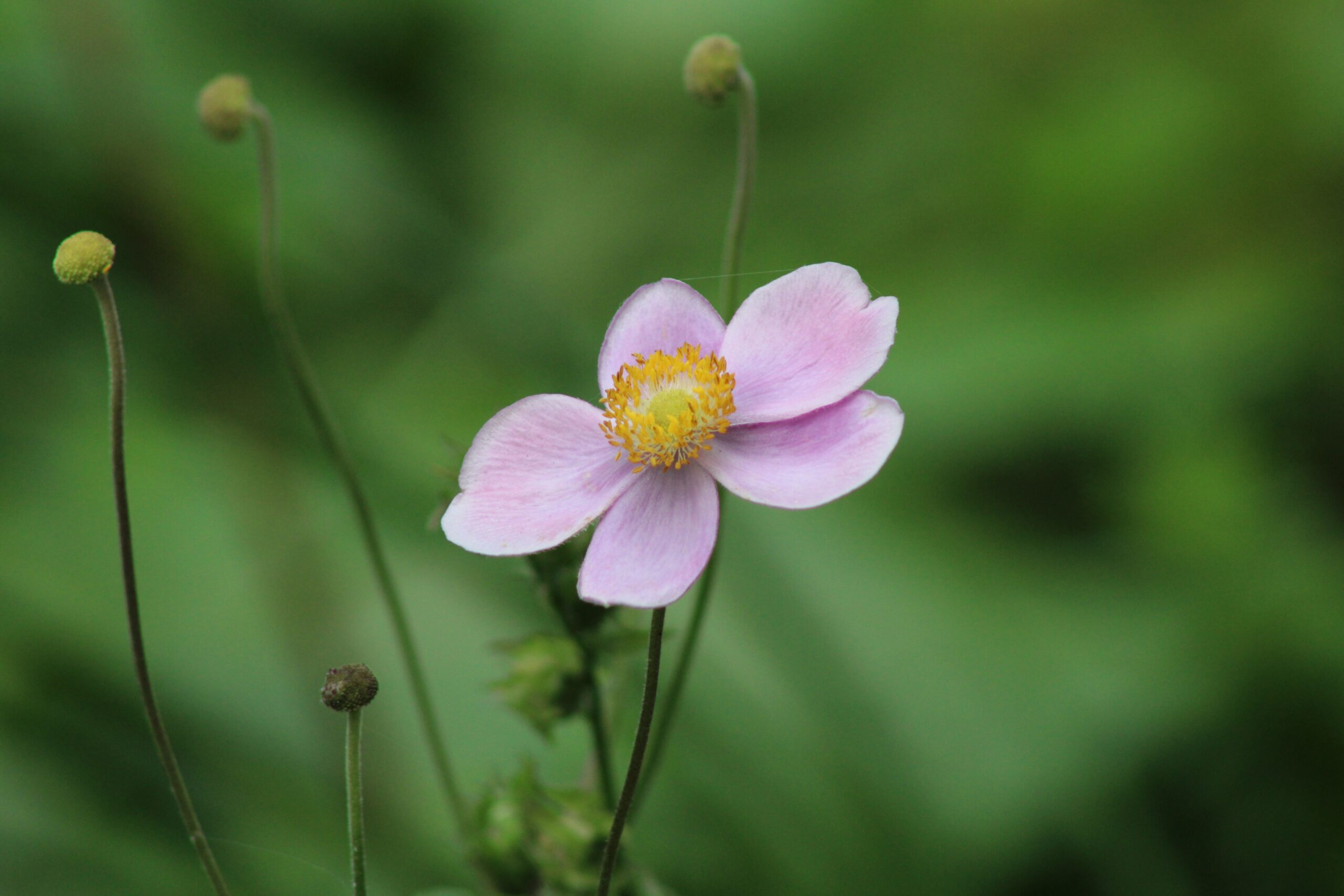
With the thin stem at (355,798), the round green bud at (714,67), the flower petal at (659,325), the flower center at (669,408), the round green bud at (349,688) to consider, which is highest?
the round green bud at (714,67)

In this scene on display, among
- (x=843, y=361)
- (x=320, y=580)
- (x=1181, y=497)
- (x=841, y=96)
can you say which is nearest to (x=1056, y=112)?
(x=841, y=96)

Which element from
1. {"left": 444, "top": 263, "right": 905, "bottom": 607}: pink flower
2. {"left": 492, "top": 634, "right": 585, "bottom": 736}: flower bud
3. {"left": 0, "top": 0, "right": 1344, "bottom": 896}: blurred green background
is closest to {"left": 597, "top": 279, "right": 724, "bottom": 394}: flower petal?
{"left": 444, "top": 263, "right": 905, "bottom": 607}: pink flower

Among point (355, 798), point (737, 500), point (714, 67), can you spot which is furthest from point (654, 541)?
point (737, 500)

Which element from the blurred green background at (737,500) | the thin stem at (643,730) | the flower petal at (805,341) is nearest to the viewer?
the thin stem at (643,730)

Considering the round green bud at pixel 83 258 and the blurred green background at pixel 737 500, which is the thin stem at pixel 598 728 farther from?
the round green bud at pixel 83 258

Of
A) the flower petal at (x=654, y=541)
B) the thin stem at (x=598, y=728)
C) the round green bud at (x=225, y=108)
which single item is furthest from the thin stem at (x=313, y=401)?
the flower petal at (x=654, y=541)

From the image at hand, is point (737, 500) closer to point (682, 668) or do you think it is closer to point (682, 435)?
point (682, 668)
